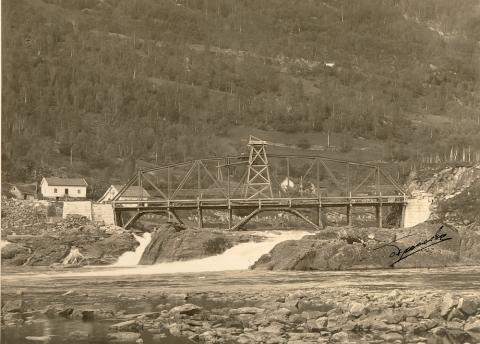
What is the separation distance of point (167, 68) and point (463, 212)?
96.7 feet

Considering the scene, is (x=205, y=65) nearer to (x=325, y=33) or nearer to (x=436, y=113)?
(x=325, y=33)

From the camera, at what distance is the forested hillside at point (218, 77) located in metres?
36.5

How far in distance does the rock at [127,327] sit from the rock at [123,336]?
0.47 metres

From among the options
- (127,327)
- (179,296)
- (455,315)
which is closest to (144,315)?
(127,327)

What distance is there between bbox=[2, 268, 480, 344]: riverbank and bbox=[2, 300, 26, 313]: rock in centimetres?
7

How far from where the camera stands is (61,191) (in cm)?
5259

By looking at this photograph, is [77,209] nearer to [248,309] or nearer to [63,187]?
[63,187]

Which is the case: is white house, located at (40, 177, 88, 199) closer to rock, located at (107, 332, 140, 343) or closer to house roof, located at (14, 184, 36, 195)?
house roof, located at (14, 184, 36, 195)

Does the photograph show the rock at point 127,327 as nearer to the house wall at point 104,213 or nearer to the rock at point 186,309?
the rock at point 186,309

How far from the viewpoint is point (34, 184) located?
167 feet

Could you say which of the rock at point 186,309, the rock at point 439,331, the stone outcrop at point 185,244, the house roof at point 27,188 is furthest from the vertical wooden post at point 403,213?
the rock at point 439,331

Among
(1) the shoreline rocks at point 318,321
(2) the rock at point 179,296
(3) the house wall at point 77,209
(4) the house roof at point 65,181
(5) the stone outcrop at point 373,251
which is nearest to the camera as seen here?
(1) the shoreline rocks at point 318,321

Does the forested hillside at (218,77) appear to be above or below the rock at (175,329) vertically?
above

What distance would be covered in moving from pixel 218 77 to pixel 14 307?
3461 centimetres
